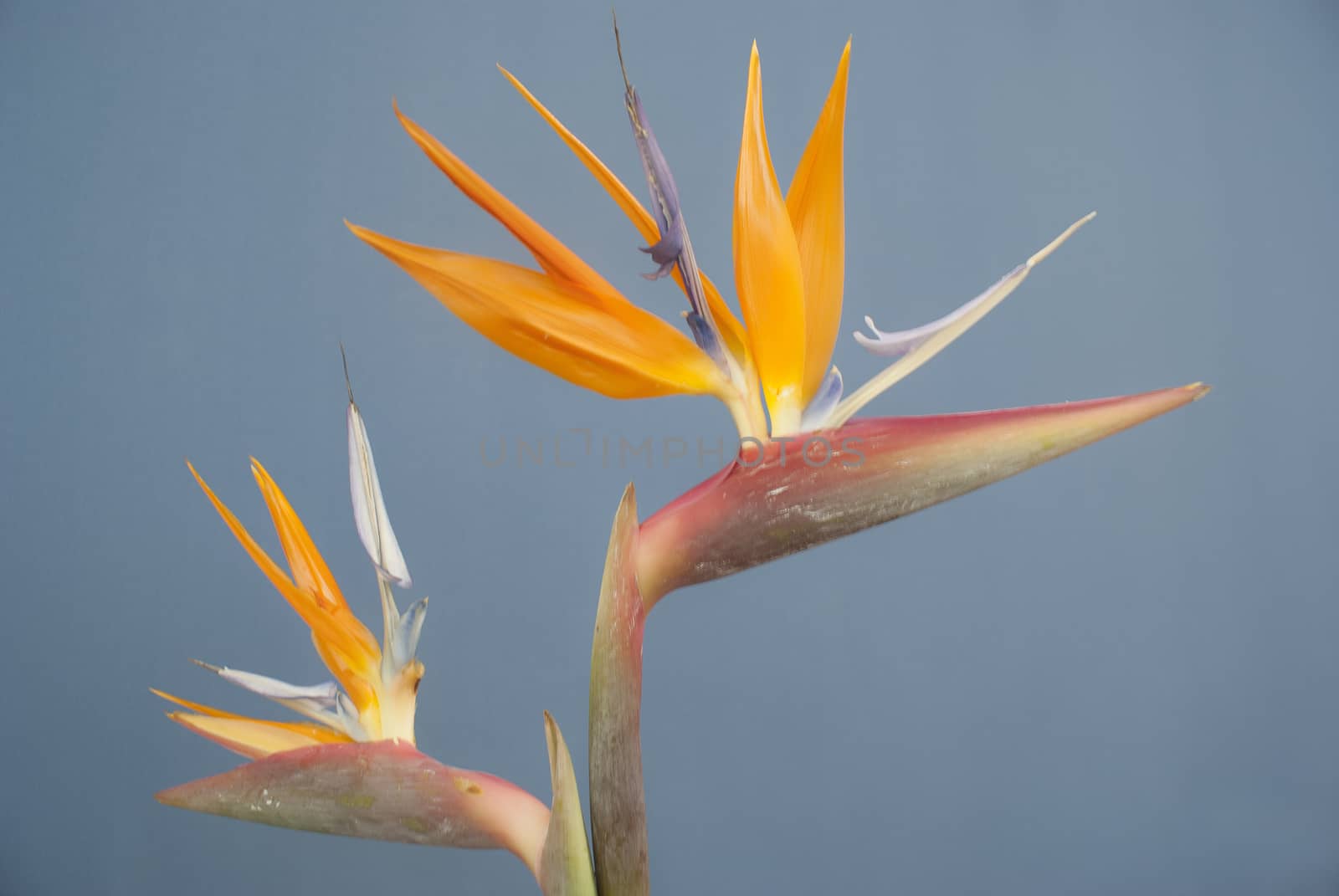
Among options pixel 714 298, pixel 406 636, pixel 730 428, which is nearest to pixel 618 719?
pixel 406 636

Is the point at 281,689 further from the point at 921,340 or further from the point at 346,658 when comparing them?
the point at 921,340

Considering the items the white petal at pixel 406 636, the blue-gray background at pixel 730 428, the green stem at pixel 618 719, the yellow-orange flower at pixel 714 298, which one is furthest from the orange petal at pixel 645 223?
the blue-gray background at pixel 730 428

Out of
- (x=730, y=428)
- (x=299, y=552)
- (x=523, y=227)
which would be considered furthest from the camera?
(x=730, y=428)

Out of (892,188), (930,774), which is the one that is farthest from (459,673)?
(892,188)

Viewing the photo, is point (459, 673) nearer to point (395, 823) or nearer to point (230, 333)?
point (230, 333)

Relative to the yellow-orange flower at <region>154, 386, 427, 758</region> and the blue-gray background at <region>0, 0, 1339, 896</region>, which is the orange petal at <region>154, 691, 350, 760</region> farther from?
the blue-gray background at <region>0, 0, 1339, 896</region>

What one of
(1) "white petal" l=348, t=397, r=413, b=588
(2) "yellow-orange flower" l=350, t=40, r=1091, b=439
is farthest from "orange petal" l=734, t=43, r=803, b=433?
(1) "white petal" l=348, t=397, r=413, b=588
